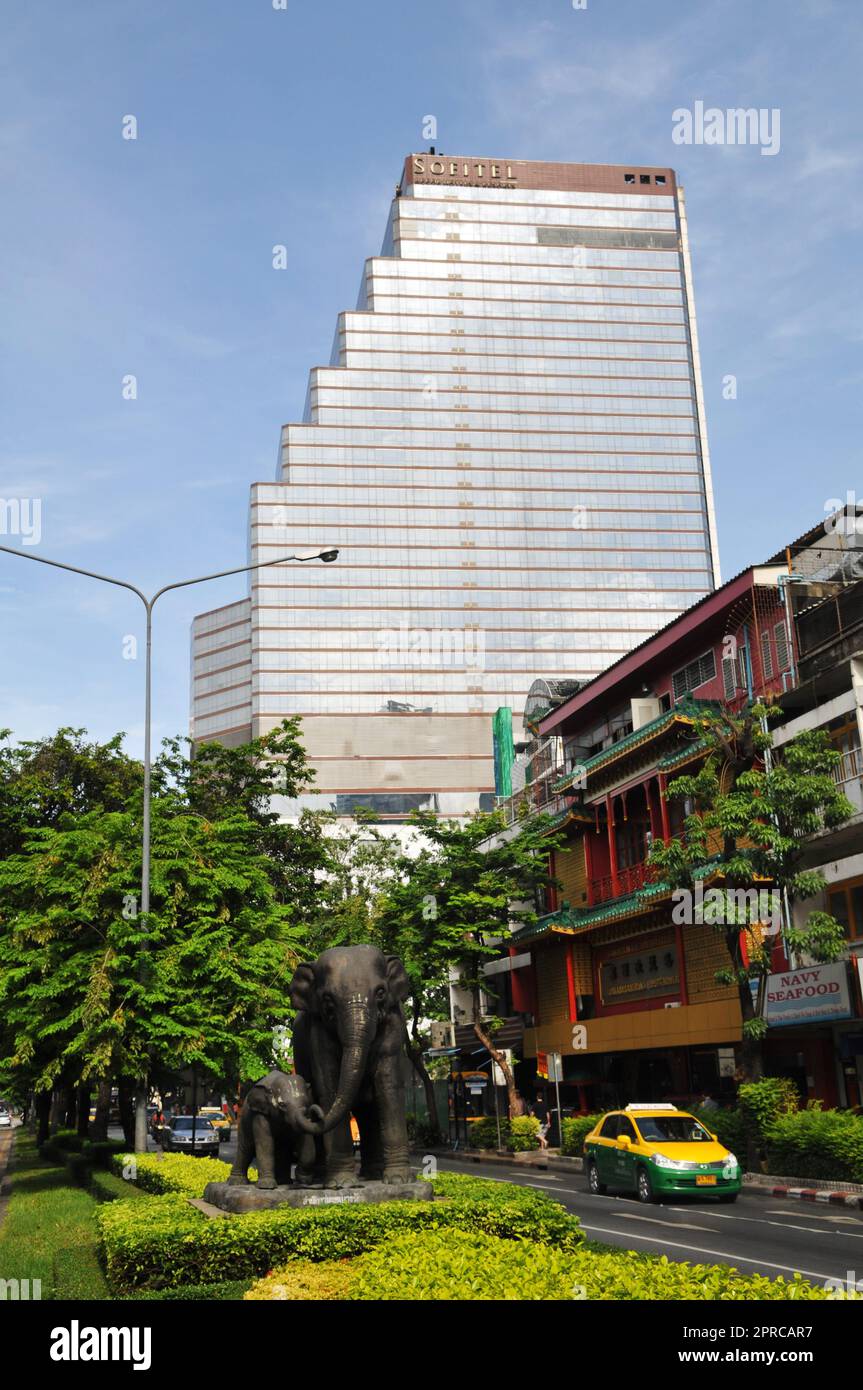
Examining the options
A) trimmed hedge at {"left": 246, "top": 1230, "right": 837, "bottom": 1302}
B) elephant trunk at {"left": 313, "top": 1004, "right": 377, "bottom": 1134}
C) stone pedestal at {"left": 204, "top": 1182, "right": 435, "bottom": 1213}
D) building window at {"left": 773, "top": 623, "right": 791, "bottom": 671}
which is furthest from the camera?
building window at {"left": 773, "top": 623, "right": 791, "bottom": 671}

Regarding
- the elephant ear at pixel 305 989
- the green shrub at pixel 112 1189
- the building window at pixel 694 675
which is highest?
the building window at pixel 694 675

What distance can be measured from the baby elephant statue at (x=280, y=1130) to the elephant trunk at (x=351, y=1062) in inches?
Answer: 15.5

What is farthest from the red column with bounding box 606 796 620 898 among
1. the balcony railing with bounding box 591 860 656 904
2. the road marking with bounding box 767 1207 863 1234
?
the road marking with bounding box 767 1207 863 1234

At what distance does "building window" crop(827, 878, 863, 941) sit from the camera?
1183 inches

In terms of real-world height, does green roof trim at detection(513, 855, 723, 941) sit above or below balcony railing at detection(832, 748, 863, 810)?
below

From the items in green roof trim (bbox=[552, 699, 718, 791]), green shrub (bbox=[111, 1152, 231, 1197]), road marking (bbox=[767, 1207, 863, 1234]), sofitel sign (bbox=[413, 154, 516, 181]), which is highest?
sofitel sign (bbox=[413, 154, 516, 181])

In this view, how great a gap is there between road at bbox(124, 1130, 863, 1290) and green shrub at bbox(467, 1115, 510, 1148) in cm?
1693

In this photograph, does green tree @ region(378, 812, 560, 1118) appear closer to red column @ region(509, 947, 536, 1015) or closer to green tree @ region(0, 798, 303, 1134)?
red column @ region(509, 947, 536, 1015)

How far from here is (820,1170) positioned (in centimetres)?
2598

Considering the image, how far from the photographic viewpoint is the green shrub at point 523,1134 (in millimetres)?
41684

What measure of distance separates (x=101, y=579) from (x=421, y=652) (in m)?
107

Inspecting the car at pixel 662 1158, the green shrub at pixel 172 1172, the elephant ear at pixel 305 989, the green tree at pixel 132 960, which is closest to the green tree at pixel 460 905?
the green tree at pixel 132 960

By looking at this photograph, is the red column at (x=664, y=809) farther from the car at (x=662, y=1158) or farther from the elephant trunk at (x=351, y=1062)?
the elephant trunk at (x=351, y=1062)
